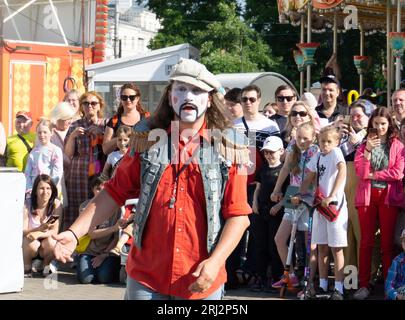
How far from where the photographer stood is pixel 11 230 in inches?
371

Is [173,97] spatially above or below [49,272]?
above

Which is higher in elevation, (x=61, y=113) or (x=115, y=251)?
(x=61, y=113)

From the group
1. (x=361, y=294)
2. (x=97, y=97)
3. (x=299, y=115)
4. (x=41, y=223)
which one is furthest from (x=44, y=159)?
(x=361, y=294)

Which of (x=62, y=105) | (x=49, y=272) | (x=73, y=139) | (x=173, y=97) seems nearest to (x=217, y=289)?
(x=173, y=97)

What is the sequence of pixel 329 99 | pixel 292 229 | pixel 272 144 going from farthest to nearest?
pixel 329 99 < pixel 272 144 < pixel 292 229

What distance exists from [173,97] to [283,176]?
4613mm

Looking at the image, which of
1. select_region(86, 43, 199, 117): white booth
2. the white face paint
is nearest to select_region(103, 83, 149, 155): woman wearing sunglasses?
the white face paint

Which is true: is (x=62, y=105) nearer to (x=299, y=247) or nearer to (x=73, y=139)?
(x=73, y=139)

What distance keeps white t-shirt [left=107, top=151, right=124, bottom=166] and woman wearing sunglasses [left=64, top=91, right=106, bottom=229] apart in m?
0.51

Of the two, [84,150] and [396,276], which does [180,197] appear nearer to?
[396,276]

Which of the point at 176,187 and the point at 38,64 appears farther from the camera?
the point at 38,64

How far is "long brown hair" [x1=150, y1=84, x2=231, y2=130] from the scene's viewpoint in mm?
4922

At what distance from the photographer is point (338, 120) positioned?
31.3 feet

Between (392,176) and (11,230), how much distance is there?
3762 millimetres
